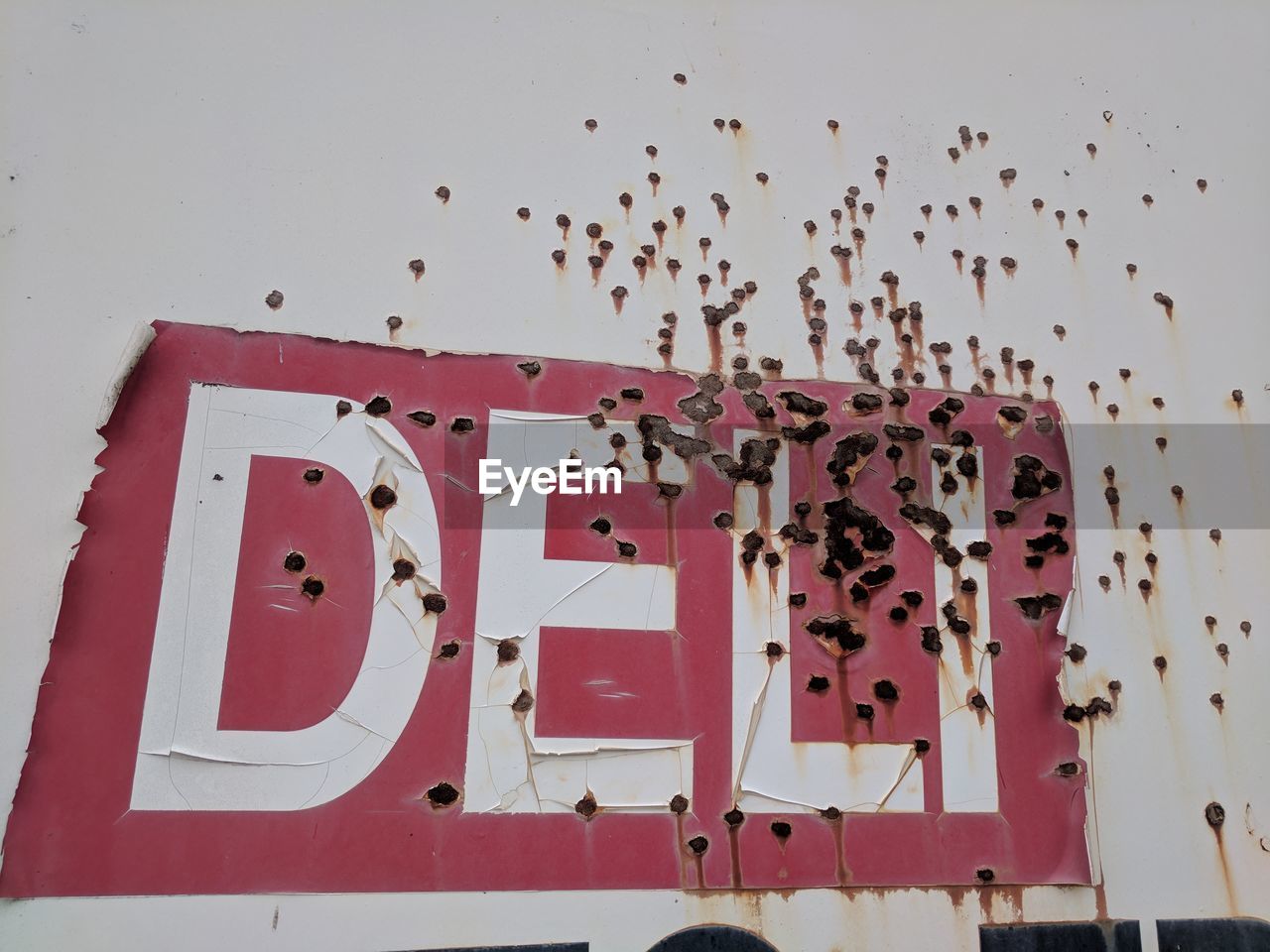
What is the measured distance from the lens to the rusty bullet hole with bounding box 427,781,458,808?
1.39 meters

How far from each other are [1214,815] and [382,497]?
1481mm

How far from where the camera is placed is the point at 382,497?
1486 mm

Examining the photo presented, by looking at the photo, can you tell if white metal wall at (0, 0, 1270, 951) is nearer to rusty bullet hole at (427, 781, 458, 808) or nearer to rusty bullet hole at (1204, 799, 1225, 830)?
rusty bullet hole at (1204, 799, 1225, 830)

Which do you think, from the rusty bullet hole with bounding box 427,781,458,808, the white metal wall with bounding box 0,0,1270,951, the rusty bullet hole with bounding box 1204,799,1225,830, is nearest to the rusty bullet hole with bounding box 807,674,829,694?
the white metal wall with bounding box 0,0,1270,951

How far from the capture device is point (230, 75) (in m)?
1.61

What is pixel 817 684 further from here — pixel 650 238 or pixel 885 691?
pixel 650 238

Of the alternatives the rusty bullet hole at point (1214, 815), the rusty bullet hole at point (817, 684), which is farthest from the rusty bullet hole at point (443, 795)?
the rusty bullet hole at point (1214, 815)

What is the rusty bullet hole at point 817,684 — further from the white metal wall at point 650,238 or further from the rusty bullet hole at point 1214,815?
the rusty bullet hole at point 1214,815

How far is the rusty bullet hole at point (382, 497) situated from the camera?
1483mm

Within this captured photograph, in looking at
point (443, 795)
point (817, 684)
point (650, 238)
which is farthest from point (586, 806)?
point (650, 238)

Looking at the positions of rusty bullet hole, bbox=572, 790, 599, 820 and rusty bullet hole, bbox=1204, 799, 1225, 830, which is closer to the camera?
rusty bullet hole, bbox=572, 790, 599, 820

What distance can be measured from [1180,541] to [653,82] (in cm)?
129

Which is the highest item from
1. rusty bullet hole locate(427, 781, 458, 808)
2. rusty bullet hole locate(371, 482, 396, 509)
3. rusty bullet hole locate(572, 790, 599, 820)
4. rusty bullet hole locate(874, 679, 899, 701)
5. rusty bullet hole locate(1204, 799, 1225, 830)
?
rusty bullet hole locate(371, 482, 396, 509)

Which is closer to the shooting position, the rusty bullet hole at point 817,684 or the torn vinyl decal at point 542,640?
the torn vinyl decal at point 542,640
